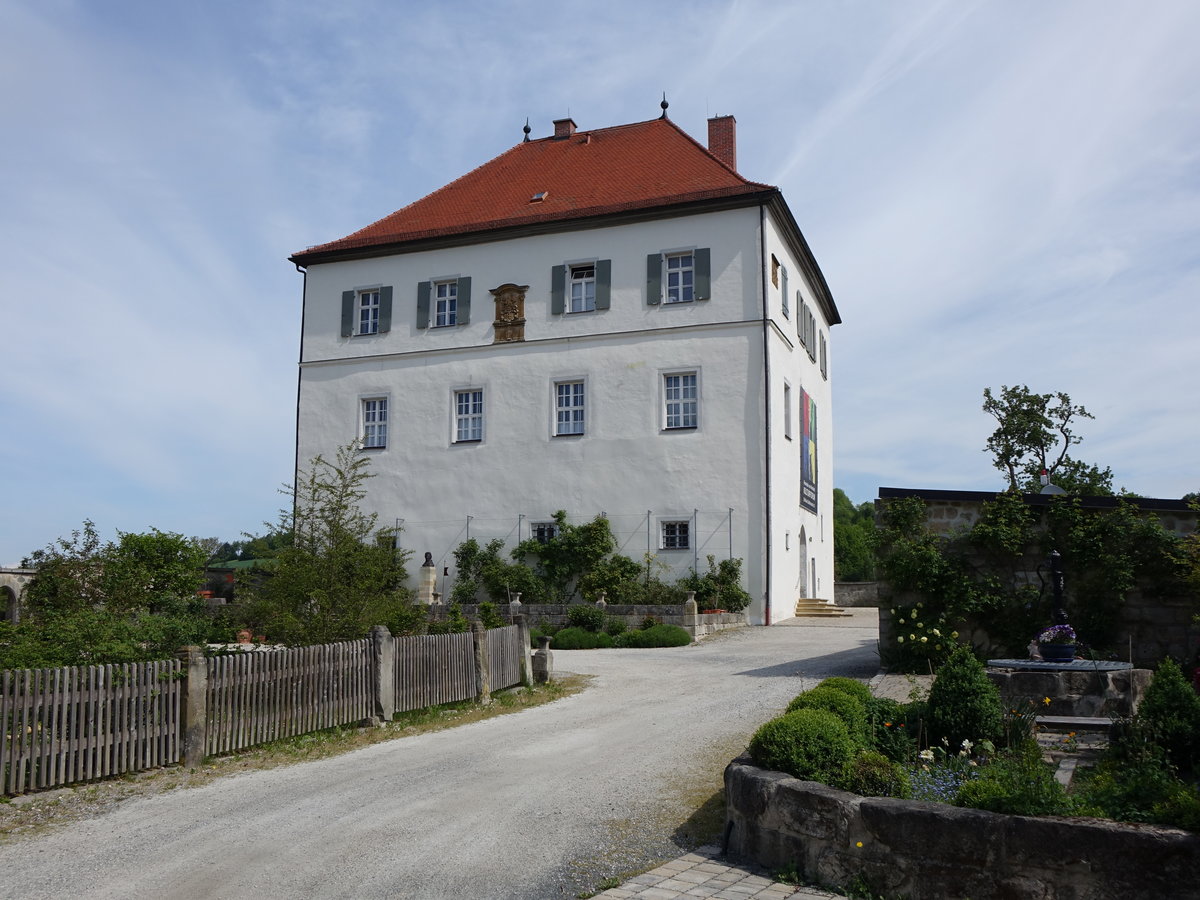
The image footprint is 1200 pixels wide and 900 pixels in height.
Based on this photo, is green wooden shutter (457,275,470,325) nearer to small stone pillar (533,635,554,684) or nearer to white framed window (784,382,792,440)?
white framed window (784,382,792,440)

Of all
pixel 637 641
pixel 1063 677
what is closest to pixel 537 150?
pixel 637 641

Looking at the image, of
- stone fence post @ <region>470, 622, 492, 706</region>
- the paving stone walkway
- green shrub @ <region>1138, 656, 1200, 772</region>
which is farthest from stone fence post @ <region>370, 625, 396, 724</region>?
green shrub @ <region>1138, 656, 1200, 772</region>

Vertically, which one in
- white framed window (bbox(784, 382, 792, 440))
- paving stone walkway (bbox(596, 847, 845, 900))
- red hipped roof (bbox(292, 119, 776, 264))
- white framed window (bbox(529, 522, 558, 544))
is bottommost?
paving stone walkway (bbox(596, 847, 845, 900))

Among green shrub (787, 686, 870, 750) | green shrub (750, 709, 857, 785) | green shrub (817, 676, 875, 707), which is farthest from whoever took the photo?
green shrub (817, 676, 875, 707)

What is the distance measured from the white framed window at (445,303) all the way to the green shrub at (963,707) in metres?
25.2

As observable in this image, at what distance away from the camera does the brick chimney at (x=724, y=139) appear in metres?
33.6

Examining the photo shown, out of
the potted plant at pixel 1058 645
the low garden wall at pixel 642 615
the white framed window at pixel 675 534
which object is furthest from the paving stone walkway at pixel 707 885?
the white framed window at pixel 675 534

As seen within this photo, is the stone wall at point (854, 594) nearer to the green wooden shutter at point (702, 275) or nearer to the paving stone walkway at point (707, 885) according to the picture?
the green wooden shutter at point (702, 275)

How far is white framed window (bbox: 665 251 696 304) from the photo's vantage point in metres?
28.6

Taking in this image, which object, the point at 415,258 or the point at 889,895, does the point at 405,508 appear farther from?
the point at 889,895

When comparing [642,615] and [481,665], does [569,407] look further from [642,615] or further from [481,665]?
[481,665]

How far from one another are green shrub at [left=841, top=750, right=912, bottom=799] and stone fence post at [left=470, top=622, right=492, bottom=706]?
8.22 metres

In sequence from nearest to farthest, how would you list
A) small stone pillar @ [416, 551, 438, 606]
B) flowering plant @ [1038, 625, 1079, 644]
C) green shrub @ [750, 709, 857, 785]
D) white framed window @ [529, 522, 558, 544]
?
green shrub @ [750, 709, 857, 785], flowering plant @ [1038, 625, 1079, 644], white framed window @ [529, 522, 558, 544], small stone pillar @ [416, 551, 438, 606]

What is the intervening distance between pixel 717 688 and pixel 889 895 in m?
9.11
